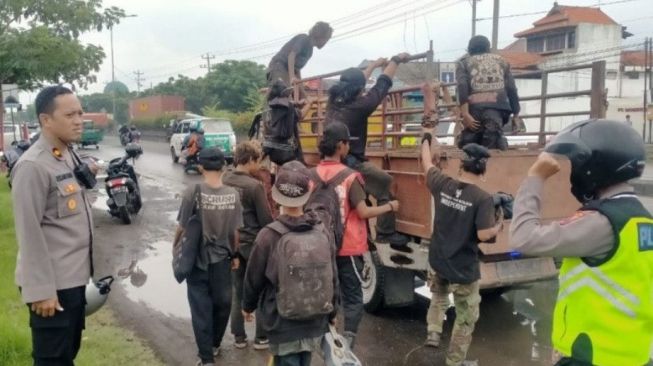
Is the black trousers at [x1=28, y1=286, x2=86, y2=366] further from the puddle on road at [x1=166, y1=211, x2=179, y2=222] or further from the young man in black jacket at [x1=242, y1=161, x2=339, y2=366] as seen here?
the puddle on road at [x1=166, y1=211, x2=179, y2=222]

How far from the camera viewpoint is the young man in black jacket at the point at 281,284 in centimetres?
327

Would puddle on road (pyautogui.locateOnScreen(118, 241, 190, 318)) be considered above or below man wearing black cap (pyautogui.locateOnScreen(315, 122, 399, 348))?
below

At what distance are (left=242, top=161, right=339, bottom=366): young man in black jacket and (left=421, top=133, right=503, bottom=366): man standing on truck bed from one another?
53.8 inches

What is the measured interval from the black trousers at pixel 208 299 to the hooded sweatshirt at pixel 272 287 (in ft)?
4.19

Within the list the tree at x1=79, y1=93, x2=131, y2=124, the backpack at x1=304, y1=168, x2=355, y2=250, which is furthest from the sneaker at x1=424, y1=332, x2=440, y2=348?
the tree at x1=79, y1=93, x2=131, y2=124

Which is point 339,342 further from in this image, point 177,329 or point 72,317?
point 177,329

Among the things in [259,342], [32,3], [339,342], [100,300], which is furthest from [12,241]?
[339,342]

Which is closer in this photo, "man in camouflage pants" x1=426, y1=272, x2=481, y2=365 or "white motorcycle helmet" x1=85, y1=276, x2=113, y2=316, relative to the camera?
"white motorcycle helmet" x1=85, y1=276, x2=113, y2=316

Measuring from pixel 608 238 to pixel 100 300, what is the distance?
273 centimetres

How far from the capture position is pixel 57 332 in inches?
126

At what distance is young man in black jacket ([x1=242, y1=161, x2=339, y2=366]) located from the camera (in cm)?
327

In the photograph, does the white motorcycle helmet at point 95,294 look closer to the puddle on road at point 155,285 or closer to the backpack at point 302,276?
the backpack at point 302,276

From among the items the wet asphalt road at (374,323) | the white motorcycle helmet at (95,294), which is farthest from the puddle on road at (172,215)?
the white motorcycle helmet at (95,294)

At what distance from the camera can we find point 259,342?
5180 mm
